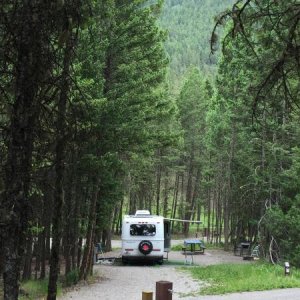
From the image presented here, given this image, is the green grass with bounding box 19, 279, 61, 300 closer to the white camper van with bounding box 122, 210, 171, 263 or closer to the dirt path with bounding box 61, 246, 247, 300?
the dirt path with bounding box 61, 246, 247, 300

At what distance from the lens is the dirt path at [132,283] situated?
1505cm

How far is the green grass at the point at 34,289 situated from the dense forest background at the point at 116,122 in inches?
34.7

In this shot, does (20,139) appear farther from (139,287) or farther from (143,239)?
(143,239)

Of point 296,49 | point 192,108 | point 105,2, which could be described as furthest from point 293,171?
point 192,108

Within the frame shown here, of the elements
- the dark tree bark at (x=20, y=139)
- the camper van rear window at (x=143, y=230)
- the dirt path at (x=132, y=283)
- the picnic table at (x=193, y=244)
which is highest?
the dark tree bark at (x=20, y=139)

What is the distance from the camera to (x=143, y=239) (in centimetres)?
2430

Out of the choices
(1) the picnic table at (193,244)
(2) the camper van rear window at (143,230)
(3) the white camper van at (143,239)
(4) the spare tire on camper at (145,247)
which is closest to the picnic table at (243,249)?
(1) the picnic table at (193,244)

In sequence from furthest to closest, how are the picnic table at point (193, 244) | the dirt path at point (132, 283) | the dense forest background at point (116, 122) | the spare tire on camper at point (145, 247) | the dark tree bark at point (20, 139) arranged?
the picnic table at point (193, 244)
the spare tire on camper at point (145, 247)
the dirt path at point (132, 283)
the dense forest background at point (116, 122)
the dark tree bark at point (20, 139)

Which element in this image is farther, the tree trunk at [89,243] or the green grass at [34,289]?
the tree trunk at [89,243]

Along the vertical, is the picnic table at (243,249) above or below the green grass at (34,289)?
above

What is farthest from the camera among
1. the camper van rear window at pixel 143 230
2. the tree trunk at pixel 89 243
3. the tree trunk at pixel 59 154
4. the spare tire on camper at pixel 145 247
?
the camper van rear window at pixel 143 230

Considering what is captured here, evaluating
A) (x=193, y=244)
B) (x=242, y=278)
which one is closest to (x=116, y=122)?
(x=242, y=278)

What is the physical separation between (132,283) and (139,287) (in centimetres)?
100

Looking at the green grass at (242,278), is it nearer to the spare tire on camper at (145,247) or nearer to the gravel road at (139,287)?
the gravel road at (139,287)
